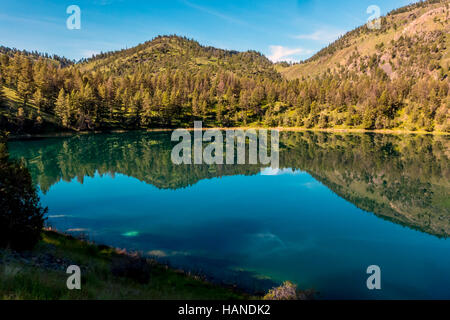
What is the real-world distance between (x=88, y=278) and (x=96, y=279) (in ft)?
1.44

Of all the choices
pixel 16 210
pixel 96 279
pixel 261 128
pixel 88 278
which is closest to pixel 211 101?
pixel 261 128

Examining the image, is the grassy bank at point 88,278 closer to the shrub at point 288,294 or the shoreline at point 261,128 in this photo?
the shrub at point 288,294

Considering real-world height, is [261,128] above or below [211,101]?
below

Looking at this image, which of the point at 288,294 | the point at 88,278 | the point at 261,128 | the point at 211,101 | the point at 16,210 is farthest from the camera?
the point at 211,101

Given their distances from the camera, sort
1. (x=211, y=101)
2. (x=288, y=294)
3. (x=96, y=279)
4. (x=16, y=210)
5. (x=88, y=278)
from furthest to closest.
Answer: (x=211, y=101)
(x=16, y=210)
(x=288, y=294)
(x=96, y=279)
(x=88, y=278)

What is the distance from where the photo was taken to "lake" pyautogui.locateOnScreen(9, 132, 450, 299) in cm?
2075

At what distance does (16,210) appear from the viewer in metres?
16.5

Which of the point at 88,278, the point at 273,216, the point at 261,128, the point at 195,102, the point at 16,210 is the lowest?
the point at 273,216

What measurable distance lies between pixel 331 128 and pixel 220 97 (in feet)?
241

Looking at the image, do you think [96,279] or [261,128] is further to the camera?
[261,128]

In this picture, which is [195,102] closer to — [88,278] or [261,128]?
[261,128]

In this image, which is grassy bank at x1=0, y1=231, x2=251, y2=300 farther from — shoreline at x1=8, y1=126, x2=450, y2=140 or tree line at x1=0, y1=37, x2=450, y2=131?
tree line at x1=0, y1=37, x2=450, y2=131

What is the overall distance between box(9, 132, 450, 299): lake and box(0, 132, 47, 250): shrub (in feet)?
27.9
